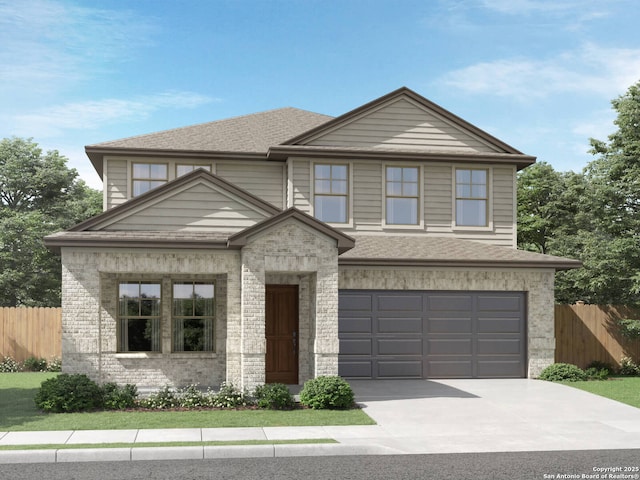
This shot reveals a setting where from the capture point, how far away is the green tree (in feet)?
123

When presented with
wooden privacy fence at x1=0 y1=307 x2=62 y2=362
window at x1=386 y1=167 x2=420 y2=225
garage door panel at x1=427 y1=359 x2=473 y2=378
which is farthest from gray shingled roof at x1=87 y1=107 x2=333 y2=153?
garage door panel at x1=427 y1=359 x2=473 y2=378

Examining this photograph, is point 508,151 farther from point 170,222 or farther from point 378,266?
point 170,222

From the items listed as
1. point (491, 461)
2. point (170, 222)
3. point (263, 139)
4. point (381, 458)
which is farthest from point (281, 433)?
point (263, 139)

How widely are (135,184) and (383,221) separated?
26.3ft

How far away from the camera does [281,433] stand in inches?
506

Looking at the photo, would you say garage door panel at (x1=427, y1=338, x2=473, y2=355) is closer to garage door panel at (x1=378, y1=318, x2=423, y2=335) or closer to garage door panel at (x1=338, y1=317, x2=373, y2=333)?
garage door panel at (x1=378, y1=318, x2=423, y2=335)

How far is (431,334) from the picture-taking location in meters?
21.7

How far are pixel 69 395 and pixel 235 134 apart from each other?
12.6 metres

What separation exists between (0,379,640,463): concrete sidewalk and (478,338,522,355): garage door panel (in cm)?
389

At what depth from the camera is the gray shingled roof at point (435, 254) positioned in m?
20.9

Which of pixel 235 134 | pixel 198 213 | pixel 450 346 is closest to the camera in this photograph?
pixel 198 213

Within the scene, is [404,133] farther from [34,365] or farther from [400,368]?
[34,365]

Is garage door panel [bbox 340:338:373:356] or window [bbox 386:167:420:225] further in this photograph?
window [bbox 386:167:420:225]

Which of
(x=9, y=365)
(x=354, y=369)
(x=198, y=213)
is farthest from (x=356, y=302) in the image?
(x=9, y=365)
